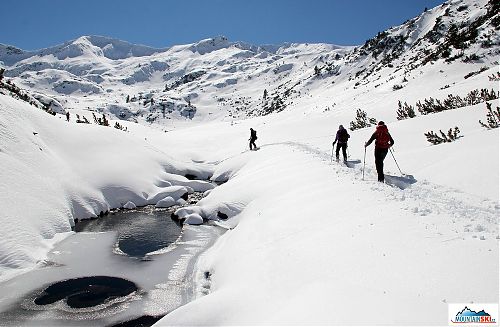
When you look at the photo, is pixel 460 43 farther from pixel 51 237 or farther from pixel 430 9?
pixel 430 9

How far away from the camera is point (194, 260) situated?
1242cm

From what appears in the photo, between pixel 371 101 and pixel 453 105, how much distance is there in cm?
1498

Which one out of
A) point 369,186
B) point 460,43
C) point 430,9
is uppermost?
point 430,9

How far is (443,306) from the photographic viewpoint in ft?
17.0

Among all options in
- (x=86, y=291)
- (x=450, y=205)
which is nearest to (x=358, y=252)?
(x=450, y=205)

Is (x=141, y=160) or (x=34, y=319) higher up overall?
(x=141, y=160)

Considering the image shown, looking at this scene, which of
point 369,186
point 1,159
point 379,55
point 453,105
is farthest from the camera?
point 379,55

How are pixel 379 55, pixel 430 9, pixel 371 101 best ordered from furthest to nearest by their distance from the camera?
pixel 430 9 → pixel 379 55 → pixel 371 101

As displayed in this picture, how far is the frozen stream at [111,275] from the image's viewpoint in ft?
29.8

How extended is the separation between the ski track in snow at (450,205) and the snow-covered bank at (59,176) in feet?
35.3

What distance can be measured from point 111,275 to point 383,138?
9824mm

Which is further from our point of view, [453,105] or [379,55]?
[379,55]

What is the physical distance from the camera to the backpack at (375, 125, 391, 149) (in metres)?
13.3

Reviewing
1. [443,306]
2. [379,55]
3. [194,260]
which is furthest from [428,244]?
[379,55]
